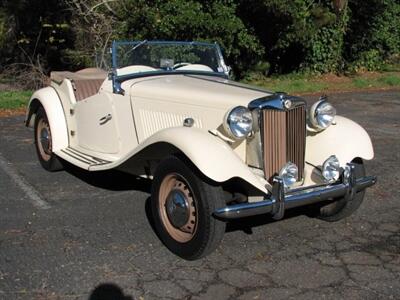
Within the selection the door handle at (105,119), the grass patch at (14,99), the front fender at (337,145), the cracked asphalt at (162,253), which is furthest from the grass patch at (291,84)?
the front fender at (337,145)

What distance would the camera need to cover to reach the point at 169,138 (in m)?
4.30

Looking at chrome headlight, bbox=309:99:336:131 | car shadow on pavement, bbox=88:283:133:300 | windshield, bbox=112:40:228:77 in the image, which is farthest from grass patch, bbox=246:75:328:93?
car shadow on pavement, bbox=88:283:133:300

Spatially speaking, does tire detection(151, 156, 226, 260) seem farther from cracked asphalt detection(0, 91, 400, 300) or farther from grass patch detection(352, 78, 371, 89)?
grass patch detection(352, 78, 371, 89)

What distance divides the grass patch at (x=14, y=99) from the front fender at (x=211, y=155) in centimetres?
860

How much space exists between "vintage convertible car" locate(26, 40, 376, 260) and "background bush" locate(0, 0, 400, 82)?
643cm

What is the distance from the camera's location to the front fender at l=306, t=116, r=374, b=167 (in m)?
4.77

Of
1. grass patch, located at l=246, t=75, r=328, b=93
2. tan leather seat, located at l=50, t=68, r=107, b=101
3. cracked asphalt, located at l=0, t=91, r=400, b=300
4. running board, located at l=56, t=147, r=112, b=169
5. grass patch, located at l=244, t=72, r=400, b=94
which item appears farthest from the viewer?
grass patch, located at l=244, t=72, r=400, b=94

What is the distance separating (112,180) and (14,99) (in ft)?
23.2

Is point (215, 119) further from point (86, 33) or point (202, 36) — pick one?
point (86, 33)

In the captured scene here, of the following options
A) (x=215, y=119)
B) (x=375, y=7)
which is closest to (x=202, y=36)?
(x=375, y=7)

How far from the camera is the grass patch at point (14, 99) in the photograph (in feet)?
39.5

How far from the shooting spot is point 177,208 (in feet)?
14.1

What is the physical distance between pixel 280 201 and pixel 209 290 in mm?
807

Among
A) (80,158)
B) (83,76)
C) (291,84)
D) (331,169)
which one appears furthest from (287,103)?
(291,84)
